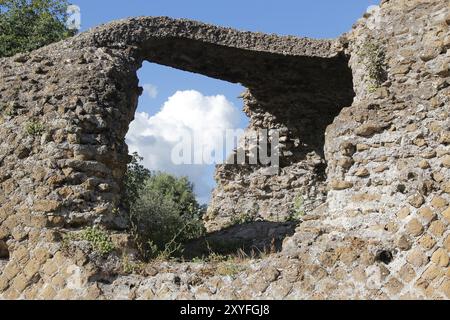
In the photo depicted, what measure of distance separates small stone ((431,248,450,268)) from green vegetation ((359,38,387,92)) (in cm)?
236

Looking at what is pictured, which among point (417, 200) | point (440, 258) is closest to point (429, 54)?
point (417, 200)

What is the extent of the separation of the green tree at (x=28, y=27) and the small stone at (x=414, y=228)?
→ 31.7 ft

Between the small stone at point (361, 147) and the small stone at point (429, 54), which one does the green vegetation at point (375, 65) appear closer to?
the small stone at point (429, 54)

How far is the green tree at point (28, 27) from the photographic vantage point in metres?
12.9

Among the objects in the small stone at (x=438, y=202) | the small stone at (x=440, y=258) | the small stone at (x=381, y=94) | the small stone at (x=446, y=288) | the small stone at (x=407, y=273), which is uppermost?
the small stone at (x=381, y=94)

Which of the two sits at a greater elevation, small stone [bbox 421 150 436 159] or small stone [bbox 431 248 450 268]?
small stone [bbox 421 150 436 159]

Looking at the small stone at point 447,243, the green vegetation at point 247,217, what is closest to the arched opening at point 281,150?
the green vegetation at point 247,217

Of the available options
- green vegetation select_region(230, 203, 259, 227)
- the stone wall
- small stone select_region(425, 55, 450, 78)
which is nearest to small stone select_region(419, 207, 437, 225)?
the stone wall

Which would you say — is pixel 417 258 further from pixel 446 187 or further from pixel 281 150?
pixel 281 150

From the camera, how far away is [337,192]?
616 cm

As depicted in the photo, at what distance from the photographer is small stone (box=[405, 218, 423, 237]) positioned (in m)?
5.46

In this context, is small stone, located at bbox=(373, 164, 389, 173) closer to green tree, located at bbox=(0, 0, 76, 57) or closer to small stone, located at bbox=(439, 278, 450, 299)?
small stone, located at bbox=(439, 278, 450, 299)

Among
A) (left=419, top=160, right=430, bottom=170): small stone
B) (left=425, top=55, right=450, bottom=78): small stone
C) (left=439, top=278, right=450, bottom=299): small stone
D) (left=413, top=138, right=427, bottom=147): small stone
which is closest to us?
(left=439, top=278, right=450, bottom=299): small stone

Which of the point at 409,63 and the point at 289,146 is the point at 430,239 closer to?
the point at 409,63
